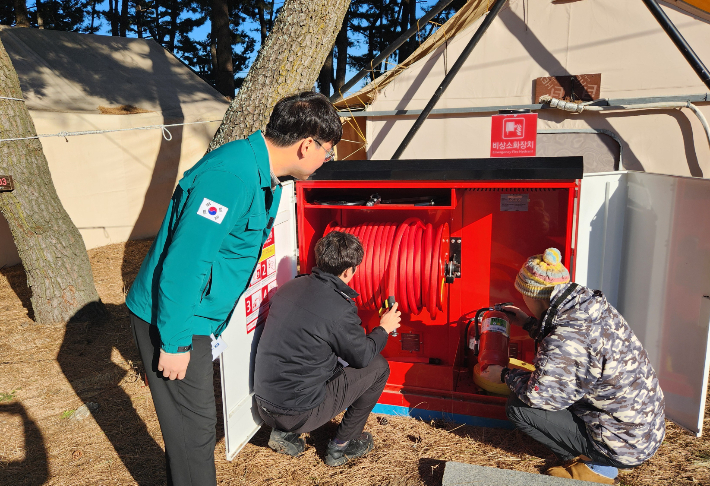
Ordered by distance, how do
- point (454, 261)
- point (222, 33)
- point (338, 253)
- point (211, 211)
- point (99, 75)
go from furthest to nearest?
point (222, 33) < point (99, 75) < point (454, 261) < point (338, 253) < point (211, 211)

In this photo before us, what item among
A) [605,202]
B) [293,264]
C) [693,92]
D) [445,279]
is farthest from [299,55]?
[693,92]

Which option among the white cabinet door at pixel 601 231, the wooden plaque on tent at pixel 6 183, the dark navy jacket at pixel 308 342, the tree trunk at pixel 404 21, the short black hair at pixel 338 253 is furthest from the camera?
the tree trunk at pixel 404 21

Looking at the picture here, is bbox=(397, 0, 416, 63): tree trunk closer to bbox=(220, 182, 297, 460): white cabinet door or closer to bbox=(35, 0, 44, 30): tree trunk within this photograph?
bbox=(35, 0, 44, 30): tree trunk

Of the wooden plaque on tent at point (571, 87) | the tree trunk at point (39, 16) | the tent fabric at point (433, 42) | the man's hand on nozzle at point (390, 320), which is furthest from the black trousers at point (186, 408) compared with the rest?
the tree trunk at point (39, 16)

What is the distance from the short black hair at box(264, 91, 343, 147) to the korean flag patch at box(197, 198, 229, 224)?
44cm

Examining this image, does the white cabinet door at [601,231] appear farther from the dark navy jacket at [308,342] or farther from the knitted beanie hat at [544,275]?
the dark navy jacket at [308,342]

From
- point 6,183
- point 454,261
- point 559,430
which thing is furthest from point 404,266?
point 6,183

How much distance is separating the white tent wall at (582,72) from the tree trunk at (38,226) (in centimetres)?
412

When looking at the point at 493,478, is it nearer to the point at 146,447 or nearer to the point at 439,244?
the point at 439,244

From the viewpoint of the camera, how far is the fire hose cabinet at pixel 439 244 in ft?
10.6

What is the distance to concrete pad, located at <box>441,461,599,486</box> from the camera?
8.45ft

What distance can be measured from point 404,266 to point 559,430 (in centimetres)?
139

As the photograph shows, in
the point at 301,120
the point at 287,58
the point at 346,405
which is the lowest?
the point at 346,405

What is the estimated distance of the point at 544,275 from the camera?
2518 millimetres
